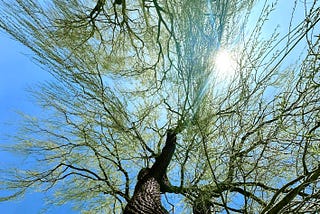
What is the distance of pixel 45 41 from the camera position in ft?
9.33

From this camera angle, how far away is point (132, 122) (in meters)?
3.29

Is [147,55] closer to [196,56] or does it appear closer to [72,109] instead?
[72,109]

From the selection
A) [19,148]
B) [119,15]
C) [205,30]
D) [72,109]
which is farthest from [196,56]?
[19,148]

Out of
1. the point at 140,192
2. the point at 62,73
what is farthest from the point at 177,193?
the point at 62,73

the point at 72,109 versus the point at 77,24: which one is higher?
the point at 77,24

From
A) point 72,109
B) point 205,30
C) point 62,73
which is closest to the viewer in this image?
point 205,30

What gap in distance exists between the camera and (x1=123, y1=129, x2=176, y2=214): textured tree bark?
2693mm

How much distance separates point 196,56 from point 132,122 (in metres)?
1.48

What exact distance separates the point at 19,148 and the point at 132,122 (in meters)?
1.37

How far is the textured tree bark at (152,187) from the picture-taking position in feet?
8.84

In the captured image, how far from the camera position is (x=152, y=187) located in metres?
3.02

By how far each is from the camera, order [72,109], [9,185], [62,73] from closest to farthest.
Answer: [62,73] < [72,109] < [9,185]

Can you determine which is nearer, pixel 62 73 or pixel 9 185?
pixel 62 73

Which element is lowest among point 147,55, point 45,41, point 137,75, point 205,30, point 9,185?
→ point 205,30
